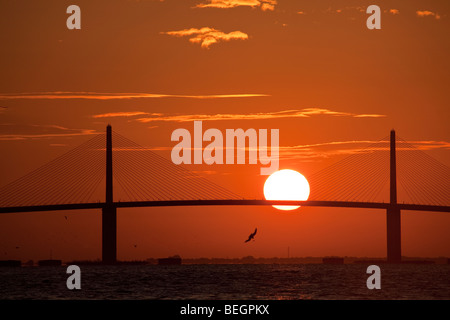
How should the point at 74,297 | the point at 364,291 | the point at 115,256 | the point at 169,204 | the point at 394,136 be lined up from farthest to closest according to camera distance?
the point at 394,136
the point at 115,256
the point at 169,204
the point at 364,291
the point at 74,297

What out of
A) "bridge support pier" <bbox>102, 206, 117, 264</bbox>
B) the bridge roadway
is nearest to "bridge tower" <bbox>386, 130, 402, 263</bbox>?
the bridge roadway

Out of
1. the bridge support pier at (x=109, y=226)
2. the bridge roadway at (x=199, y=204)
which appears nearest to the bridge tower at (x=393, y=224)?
the bridge roadway at (x=199, y=204)

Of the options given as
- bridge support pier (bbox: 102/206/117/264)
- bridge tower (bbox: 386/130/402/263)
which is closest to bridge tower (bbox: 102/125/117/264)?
bridge support pier (bbox: 102/206/117/264)

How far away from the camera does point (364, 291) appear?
4562cm

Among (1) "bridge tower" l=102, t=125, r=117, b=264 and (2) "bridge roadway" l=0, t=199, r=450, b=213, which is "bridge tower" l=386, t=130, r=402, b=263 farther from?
(1) "bridge tower" l=102, t=125, r=117, b=264

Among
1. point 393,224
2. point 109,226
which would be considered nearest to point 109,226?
point 109,226

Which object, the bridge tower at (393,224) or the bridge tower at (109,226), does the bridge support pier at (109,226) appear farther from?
the bridge tower at (393,224)

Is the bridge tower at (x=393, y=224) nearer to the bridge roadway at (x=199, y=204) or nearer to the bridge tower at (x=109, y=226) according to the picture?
the bridge roadway at (x=199, y=204)

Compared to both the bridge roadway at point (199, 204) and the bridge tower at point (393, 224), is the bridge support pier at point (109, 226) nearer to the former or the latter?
the bridge roadway at point (199, 204)

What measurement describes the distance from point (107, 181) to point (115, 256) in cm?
863

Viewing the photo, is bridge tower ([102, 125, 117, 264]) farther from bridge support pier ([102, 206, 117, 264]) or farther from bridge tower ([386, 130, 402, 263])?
bridge tower ([386, 130, 402, 263])

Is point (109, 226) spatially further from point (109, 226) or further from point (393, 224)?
point (393, 224)
